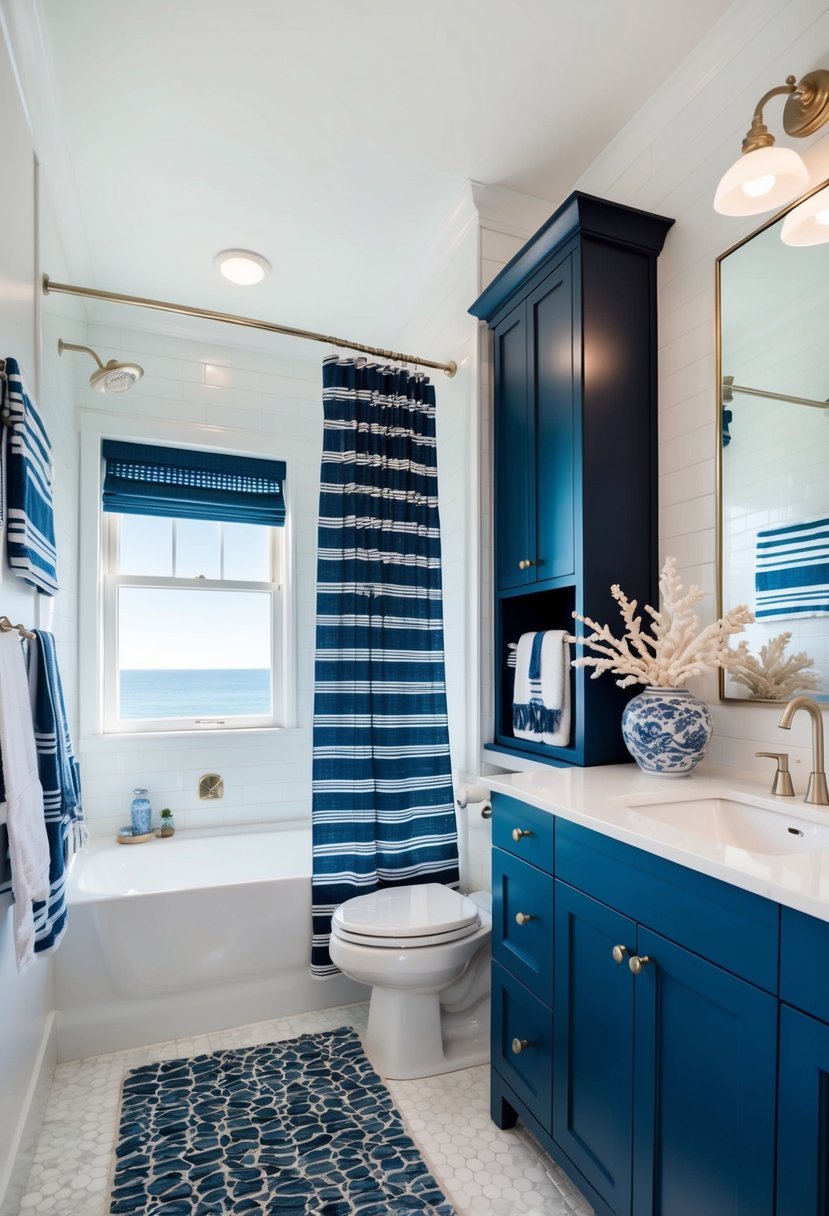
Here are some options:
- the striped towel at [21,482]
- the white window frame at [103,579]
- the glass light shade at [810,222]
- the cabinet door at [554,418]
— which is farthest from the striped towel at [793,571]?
the white window frame at [103,579]

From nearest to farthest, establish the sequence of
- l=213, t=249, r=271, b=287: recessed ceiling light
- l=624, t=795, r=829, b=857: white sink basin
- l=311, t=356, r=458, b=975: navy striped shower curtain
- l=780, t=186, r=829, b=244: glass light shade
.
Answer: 1. l=624, t=795, r=829, b=857: white sink basin
2. l=780, t=186, r=829, b=244: glass light shade
3. l=311, t=356, r=458, b=975: navy striped shower curtain
4. l=213, t=249, r=271, b=287: recessed ceiling light

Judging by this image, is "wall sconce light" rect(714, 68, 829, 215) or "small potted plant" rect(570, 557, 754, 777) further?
"small potted plant" rect(570, 557, 754, 777)

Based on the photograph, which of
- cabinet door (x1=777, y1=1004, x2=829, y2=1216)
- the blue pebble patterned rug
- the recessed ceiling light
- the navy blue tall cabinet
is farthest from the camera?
the recessed ceiling light

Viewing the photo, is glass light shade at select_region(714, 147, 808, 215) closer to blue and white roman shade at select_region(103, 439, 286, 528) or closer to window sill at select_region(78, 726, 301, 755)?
blue and white roman shade at select_region(103, 439, 286, 528)

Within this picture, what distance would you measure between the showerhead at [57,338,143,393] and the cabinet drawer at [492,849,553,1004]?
196cm

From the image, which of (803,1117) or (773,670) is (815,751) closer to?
(773,670)

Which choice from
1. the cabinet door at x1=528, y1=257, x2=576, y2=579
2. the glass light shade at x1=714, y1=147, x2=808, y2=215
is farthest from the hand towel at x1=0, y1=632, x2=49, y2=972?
the glass light shade at x1=714, y1=147, x2=808, y2=215

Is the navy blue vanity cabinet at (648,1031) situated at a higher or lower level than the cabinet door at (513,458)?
lower

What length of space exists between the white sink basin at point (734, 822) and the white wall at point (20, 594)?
4.46 ft

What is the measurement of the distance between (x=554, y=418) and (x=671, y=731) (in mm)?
953

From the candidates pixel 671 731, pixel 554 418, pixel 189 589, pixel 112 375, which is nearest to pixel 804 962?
pixel 671 731

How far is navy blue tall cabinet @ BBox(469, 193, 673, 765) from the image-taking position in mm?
1848

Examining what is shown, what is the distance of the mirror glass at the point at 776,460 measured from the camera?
146 centimetres

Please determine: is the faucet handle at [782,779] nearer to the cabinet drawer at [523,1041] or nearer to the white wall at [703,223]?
the white wall at [703,223]
